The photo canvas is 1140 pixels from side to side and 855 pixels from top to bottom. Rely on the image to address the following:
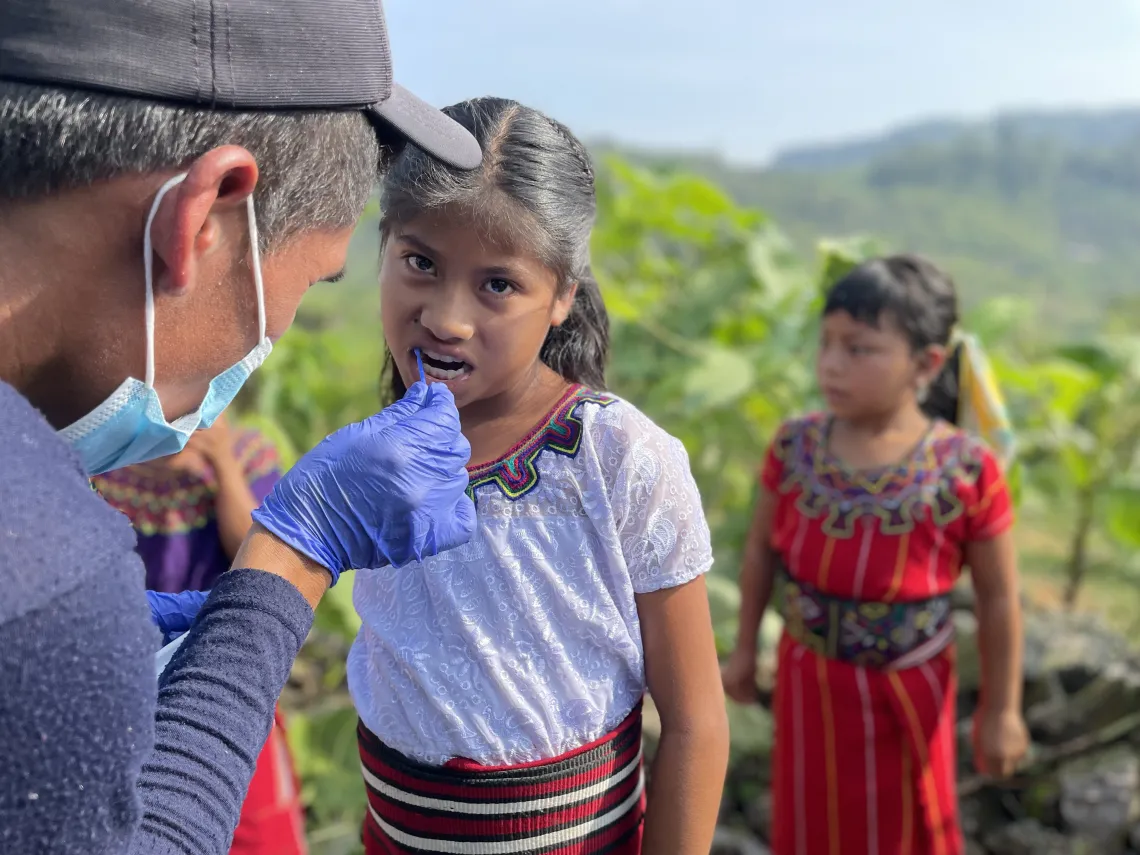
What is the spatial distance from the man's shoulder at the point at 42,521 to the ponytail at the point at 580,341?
87 cm

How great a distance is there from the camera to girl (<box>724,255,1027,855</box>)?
8.27 ft

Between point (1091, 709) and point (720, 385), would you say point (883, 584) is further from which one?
point (1091, 709)

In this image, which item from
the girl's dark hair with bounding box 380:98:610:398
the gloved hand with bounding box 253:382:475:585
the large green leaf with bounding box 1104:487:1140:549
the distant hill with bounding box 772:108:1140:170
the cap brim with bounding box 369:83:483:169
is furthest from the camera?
the distant hill with bounding box 772:108:1140:170

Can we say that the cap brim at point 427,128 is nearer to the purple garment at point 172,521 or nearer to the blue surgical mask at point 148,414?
the blue surgical mask at point 148,414

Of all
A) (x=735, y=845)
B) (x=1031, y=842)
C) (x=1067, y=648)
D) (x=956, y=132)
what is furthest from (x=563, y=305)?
(x=956, y=132)

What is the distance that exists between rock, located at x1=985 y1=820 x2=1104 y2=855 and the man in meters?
2.71

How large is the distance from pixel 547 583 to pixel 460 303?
0.40m

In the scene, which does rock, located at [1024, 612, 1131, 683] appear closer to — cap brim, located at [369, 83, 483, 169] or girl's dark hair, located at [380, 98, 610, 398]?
girl's dark hair, located at [380, 98, 610, 398]

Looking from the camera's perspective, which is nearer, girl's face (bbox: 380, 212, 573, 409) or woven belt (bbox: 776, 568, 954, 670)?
girl's face (bbox: 380, 212, 573, 409)

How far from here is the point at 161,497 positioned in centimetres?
222

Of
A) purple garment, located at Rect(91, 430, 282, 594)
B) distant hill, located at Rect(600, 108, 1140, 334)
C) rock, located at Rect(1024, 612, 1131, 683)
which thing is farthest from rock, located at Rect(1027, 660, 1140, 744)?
distant hill, located at Rect(600, 108, 1140, 334)

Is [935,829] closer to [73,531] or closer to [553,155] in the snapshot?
[553,155]

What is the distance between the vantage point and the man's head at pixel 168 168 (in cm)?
91

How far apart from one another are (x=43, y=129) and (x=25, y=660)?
0.44 m
